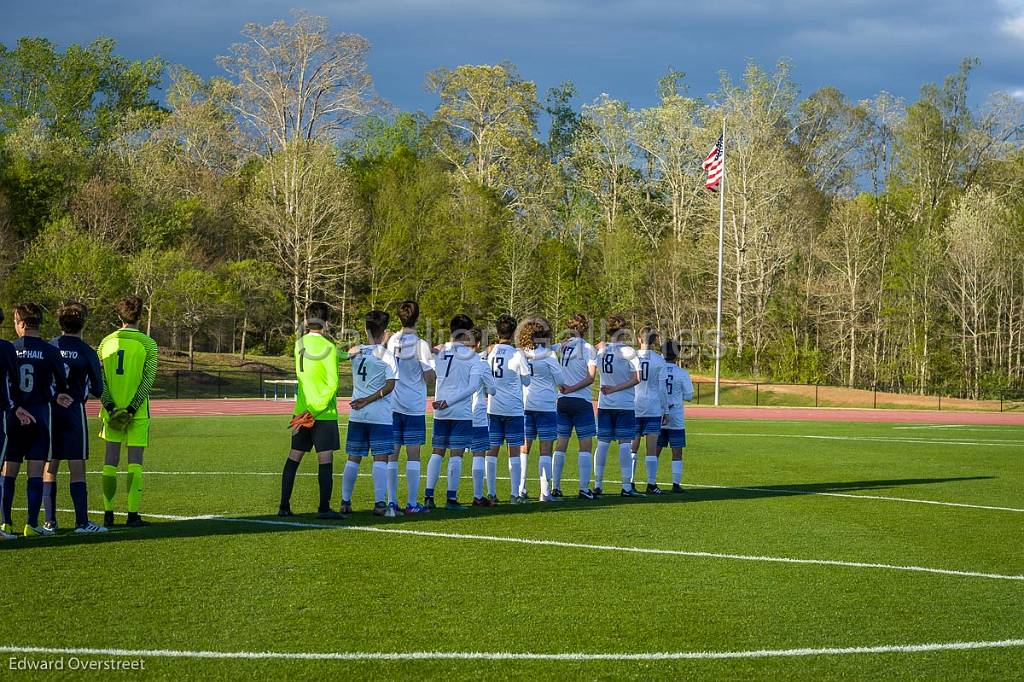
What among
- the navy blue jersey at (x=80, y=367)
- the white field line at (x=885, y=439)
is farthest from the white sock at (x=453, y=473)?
the white field line at (x=885, y=439)

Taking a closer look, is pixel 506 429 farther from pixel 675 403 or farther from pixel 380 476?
pixel 675 403

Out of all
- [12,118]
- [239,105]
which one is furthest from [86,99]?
[239,105]

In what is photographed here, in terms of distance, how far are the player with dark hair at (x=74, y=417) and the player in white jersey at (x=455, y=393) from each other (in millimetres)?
3418

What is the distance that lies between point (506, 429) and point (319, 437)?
A: 2748 millimetres

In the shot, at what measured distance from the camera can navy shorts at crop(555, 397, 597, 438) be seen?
13062 mm

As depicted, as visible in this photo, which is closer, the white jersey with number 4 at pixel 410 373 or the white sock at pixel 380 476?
the white sock at pixel 380 476

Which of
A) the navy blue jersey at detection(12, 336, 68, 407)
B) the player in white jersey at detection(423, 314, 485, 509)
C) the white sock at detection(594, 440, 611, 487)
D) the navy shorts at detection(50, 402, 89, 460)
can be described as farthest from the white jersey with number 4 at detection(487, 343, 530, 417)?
the navy blue jersey at detection(12, 336, 68, 407)

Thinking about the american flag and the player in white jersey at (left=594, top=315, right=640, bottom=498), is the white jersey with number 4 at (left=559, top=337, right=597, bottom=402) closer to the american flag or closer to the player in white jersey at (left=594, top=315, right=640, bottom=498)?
the player in white jersey at (left=594, top=315, right=640, bottom=498)

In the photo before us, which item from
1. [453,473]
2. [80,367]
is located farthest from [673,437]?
[80,367]

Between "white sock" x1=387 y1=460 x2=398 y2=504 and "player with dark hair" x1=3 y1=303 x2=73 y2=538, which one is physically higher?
"player with dark hair" x1=3 y1=303 x2=73 y2=538

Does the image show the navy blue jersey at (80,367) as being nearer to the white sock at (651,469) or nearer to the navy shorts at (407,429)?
the navy shorts at (407,429)

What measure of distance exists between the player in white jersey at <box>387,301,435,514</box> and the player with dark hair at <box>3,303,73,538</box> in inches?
124

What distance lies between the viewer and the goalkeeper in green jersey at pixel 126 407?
33.3ft

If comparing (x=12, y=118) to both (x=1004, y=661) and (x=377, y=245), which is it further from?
(x=1004, y=661)
